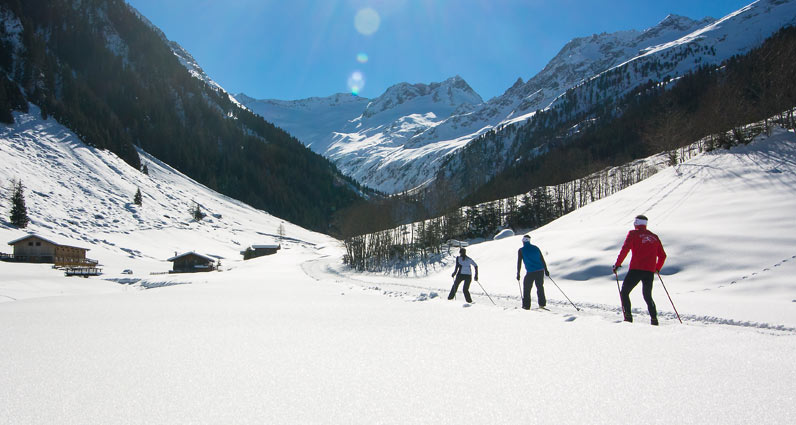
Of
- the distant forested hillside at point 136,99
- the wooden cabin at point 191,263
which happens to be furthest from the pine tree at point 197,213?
the wooden cabin at point 191,263

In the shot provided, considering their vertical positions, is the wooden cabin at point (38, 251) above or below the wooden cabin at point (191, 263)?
above

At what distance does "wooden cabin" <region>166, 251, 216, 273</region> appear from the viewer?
→ 5725cm

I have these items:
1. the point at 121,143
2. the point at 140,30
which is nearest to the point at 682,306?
the point at 121,143

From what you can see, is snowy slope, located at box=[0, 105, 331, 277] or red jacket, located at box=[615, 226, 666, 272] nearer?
red jacket, located at box=[615, 226, 666, 272]

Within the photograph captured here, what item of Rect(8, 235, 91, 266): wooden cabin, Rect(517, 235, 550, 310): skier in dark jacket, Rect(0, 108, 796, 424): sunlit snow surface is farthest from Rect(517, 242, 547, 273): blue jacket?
Rect(8, 235, 91, 266): wooden cabin

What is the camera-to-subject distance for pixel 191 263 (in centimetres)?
5834

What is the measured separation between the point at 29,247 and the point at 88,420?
61.9 metres

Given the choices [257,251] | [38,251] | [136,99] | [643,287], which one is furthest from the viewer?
[136,99]

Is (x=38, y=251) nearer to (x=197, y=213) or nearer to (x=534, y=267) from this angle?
(x=197, y=213)

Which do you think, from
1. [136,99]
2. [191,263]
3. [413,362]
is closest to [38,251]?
[191,263]

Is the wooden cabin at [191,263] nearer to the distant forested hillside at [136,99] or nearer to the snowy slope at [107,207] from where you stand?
A: the snowy slope at [107,207]

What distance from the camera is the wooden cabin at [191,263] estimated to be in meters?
57.2

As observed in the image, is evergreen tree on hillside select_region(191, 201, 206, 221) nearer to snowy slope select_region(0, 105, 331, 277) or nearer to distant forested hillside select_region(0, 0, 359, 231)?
snowy slope select_region(0, 105, 331, 277)

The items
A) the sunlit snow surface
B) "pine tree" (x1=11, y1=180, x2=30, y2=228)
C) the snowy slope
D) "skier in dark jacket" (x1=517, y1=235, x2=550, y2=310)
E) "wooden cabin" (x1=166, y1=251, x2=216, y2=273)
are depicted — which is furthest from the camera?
the snowy slope
